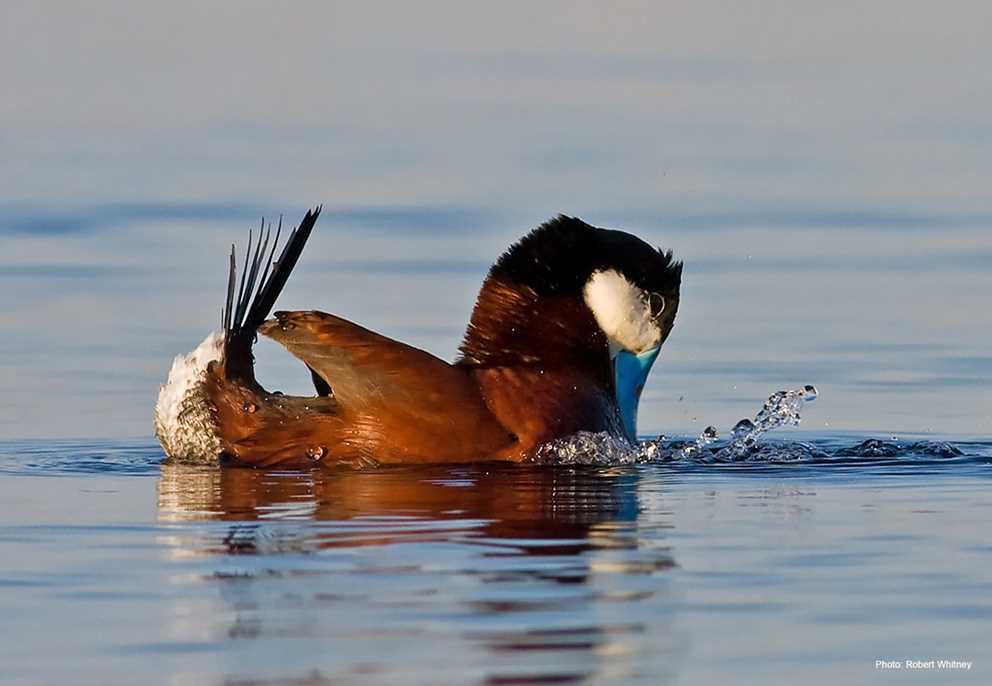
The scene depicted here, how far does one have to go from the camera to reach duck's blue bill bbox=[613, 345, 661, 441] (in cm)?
952

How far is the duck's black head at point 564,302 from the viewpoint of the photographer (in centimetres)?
924

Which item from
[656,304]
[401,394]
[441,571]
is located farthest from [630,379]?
[441,571]

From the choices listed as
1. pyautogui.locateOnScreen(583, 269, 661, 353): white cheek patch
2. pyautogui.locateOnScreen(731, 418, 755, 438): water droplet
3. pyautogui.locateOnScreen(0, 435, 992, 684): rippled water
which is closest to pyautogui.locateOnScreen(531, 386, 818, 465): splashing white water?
pyautogui.locateOnScreen(731, 418, 755, 438): water droplet

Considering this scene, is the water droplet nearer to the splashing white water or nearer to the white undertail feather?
the splashing white water

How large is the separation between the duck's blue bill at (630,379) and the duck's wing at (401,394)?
929 millimetres

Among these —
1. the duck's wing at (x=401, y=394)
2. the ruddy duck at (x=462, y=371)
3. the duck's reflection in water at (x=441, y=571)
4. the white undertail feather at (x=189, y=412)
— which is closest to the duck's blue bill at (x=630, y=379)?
the ruddy duck at (x=462, y=371)

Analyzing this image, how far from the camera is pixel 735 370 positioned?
11438 millimetres

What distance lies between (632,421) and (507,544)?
317 cm

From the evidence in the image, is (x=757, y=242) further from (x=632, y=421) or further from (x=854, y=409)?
(x=632, y=421)

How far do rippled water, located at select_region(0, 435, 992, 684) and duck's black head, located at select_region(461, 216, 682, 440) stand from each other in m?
0.89

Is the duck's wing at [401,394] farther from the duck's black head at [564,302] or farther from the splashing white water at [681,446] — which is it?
the duck's black head at [564,302]

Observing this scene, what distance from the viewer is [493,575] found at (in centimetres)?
586

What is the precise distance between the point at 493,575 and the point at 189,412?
3.37m

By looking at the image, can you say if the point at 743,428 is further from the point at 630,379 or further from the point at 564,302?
the point at 564,302
